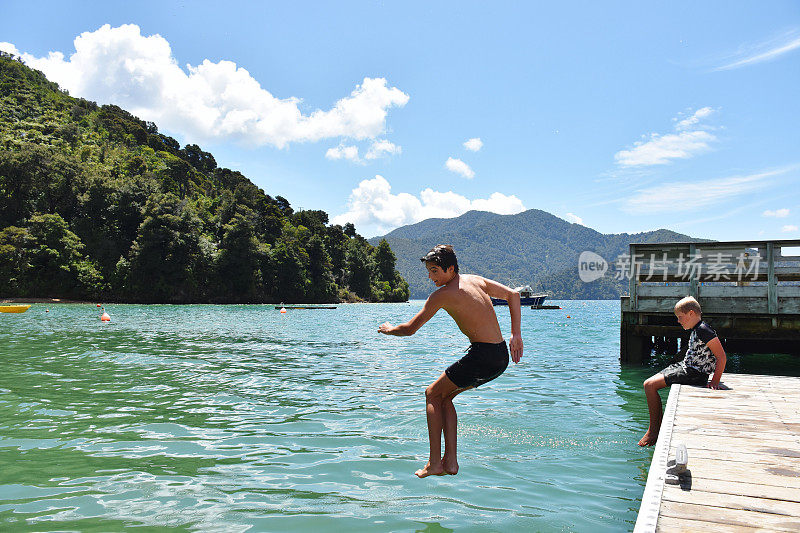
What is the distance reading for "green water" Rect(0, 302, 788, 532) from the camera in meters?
5.15

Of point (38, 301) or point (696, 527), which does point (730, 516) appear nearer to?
point (696, 527)

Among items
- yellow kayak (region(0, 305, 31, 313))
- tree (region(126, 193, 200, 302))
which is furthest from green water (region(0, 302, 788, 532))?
tree (region(126, 193, 200, 302))

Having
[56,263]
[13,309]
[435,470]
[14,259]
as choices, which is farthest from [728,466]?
[56,263]

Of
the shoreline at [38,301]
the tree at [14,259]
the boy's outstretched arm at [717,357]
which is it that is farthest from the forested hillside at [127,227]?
the boy's outstretched arm at [717,357]

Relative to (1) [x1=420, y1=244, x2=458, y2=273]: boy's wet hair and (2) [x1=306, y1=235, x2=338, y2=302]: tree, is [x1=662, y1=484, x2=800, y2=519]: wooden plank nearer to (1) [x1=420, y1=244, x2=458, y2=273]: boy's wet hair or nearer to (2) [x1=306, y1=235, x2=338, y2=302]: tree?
(1) [x1=420, y1=244, x2=458, y2=273]: boy's wet hair

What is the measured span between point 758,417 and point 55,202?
10105 centimetres

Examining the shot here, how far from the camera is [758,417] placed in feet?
19.9

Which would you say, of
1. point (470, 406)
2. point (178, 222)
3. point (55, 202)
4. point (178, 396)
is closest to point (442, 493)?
point (470, 406)

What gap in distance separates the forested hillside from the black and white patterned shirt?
86216mm

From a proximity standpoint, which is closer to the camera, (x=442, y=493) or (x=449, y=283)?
(x=449, y=283)

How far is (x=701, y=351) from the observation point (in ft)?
24.7

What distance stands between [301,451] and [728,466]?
17.4ft

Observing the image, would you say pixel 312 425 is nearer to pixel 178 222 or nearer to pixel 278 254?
pixel 178 222

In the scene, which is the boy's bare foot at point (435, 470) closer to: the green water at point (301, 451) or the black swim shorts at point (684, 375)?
the green water at point (301, 451)
